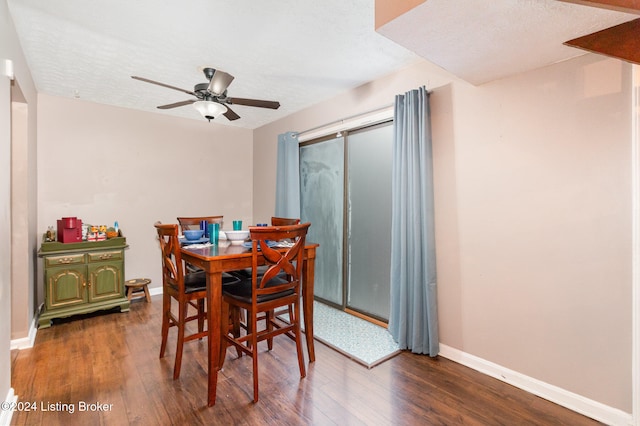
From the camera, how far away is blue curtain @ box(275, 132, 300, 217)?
13.0ft

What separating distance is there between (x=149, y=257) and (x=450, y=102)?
13.2 ft

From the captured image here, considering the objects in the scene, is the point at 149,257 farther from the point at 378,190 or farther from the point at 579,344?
the point at 579,344

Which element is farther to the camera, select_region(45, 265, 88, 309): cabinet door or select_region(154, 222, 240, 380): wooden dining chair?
select_region(45, 265, 88, 309): cabinet door

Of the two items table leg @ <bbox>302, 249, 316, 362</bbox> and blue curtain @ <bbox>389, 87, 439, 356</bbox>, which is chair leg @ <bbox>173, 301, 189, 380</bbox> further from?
blue curtain @ <bbox>389, 87, 439, 356</bbox>

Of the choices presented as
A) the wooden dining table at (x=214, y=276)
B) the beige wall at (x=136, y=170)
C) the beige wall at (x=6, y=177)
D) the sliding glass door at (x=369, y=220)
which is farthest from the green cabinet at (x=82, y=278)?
the sliding glass door at (x=369, y=220)

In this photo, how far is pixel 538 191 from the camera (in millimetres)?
1985

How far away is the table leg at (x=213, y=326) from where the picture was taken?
73.2 inches

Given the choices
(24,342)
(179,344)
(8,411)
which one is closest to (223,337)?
(179,344)

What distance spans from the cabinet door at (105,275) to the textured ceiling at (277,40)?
182 centimetres

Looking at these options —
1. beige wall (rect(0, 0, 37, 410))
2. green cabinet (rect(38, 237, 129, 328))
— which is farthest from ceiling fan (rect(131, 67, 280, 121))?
green cabinet (rect(38, 237, 129, 328))

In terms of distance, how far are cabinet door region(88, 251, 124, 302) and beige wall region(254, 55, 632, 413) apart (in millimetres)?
3394

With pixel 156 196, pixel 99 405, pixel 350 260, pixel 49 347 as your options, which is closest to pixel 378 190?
pixel 350 260

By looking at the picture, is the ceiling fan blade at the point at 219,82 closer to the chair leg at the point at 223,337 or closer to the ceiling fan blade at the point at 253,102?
the ceiling fan blade at the point at 253,102

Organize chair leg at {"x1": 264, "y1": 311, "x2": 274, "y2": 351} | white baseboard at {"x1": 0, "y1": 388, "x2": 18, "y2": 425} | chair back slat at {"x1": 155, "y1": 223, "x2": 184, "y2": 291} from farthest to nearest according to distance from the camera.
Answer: chair leg at {"x1": 264, "y1": 311, "x2": 274, "y2": 351}, chair back slat at {"x1": 155, "y1": 223, "x2": 184, "y2": 291}, white baseboard at {"x1": 0, "y1": 388, "x2": 18, "y2": 425}
